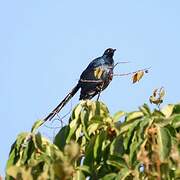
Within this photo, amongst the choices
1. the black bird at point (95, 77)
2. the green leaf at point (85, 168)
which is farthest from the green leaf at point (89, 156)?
the black bird at point (95, 77)

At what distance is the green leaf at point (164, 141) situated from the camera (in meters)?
2.13

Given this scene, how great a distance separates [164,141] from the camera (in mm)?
2199

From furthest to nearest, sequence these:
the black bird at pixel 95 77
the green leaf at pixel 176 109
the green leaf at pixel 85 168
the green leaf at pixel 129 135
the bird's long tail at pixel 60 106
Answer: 1. the black bird at pixel 95 77
2. the bird's long tail at pixel 60 106
3. the green leaf at pixel 176 109
4. the green leaf at pixel 129 135
5. the green leaf at pixel 85 168

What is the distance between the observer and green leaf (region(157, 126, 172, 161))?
2127 mm

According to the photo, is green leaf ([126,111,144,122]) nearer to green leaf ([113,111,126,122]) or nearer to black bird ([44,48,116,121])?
green leaf ([113,111,126,122])

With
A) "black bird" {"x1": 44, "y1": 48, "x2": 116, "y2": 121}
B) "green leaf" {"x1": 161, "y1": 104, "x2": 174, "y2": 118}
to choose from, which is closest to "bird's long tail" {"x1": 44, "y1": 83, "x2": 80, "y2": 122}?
"black bird" {"x1": 44, "y1": 48, "x2": 116, "y2": 121}

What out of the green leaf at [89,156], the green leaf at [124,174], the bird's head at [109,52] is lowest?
the green leaf at [124,174]

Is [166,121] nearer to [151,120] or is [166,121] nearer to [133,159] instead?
[151,120]

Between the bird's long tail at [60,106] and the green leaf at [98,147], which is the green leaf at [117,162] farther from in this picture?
the bird's long tail at [60,106]

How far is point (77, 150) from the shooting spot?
1.10m

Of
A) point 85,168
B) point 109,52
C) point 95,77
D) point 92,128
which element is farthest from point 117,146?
point 109,52

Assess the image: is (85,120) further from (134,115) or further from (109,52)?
(109,52)

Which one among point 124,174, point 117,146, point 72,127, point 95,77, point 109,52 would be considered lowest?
point 124,174

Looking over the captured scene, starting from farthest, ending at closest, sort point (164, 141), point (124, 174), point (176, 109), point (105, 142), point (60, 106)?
point (60, 106)
point (176, 109)
point (105, 142)
point (164, 141)
point (124, 174)
